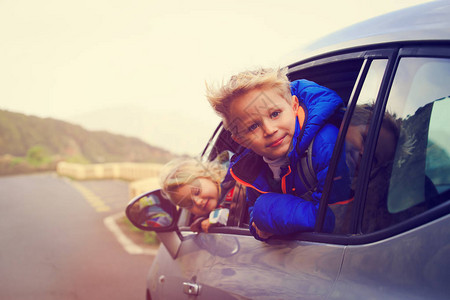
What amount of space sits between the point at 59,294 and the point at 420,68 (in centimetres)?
551

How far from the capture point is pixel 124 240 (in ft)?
28.1

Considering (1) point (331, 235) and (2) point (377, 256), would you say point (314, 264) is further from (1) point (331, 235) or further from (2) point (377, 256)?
(2) point (377, 256)

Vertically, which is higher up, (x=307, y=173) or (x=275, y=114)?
(x=275, y=114)

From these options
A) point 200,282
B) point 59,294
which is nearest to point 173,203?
point 200,282

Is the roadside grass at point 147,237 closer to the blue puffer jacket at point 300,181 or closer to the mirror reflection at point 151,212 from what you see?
the mirror reflection at point 151,212

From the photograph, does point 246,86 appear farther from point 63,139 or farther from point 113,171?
point 63,139

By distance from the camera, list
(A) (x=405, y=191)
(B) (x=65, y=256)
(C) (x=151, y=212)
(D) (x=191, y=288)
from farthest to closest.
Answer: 1. (B) (x=65, y=256)
2. (C) (x=151, y=212)
3. (D) (x=191, y=288)
4. (A) (x=405, y=191)

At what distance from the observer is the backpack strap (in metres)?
1.58

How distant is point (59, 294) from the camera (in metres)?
5.54

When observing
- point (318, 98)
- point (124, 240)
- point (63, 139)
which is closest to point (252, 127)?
point (318, 98)

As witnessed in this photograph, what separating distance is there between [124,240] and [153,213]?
20.1 ft

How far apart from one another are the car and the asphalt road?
440 centimetres

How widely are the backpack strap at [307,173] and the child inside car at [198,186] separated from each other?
0.94m

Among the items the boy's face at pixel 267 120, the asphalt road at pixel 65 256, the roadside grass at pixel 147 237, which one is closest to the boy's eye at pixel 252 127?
the boy's face at pixel 267 120
